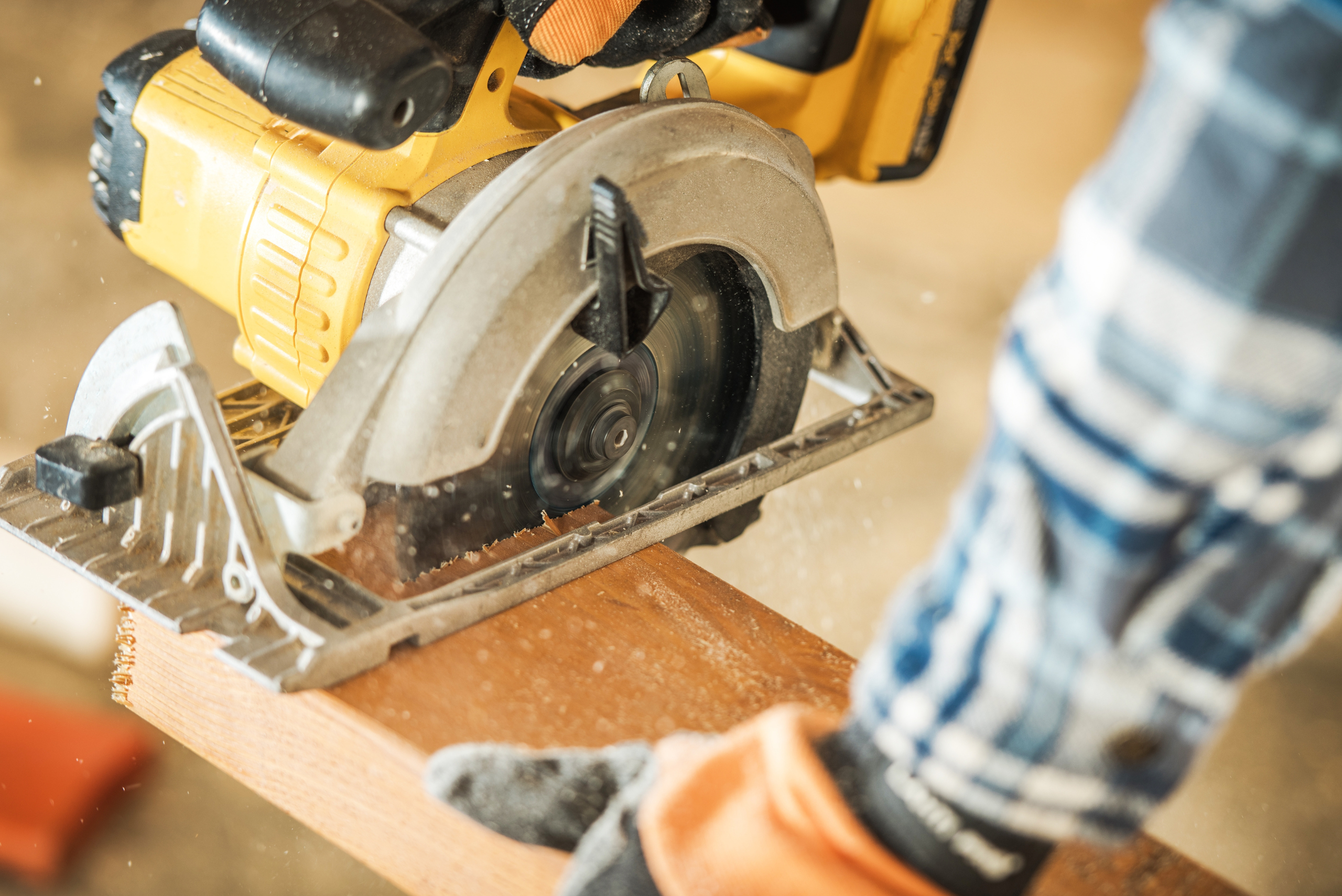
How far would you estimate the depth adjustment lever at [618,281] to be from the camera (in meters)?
1.18

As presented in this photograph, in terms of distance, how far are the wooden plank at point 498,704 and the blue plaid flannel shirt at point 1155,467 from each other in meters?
0.43

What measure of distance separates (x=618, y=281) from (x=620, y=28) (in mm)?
383

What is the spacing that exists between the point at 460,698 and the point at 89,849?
3.83ft

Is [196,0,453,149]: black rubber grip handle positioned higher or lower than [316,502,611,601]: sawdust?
higher

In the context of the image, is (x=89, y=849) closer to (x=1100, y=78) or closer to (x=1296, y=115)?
(x=1296, y=115)

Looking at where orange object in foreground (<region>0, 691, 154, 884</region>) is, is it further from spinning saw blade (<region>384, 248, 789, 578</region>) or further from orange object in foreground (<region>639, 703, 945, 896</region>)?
orange object in foreground (<region>639, 703, 945, 896</region>)

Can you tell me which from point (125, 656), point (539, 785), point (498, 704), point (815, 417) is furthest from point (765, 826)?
point (815, 417)

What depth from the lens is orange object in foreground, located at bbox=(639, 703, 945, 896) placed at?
0.73 meters

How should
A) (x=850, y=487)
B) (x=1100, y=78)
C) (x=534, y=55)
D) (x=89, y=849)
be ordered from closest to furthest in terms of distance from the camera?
(x=534, y=55) → (x=89, y=849) → (x=850, y=487) → (x=1100, y=78)

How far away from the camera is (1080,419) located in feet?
1.92

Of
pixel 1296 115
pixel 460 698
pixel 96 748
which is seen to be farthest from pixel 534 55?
pixel 96 748

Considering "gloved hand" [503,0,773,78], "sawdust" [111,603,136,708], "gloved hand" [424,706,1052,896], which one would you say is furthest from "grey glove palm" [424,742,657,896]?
"gloved hand" [503,0,773,78]

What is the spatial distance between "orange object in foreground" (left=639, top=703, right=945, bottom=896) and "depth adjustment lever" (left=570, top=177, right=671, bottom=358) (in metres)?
0.52

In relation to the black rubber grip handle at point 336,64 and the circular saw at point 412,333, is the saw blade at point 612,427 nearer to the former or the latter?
the circular saw at point 412,333
